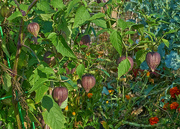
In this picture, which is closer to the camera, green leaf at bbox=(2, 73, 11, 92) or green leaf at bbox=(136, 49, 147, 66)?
green leaf at bbox=(136, 49, 147, 66)

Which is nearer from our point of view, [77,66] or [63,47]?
[63,47]

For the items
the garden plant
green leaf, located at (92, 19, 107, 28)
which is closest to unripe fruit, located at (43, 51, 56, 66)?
the garden plant

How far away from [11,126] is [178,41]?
177 cm

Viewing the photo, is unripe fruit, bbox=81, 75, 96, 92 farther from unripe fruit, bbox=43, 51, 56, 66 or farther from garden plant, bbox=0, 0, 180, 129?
unripe fruit, bbox=43, 51, 56, 66

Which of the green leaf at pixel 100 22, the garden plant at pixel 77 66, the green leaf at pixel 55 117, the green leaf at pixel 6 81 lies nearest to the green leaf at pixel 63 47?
the garden plant at pixel 77 66

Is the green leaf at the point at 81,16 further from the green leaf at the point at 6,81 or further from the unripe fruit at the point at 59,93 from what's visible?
the green leaf at the point at 6,81

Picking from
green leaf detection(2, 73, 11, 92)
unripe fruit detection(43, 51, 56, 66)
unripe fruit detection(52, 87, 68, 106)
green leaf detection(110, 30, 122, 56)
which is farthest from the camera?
green leaf detection(2, 73, 11, 92)

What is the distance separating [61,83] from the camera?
0.89 m

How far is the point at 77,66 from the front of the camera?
87 centimetres

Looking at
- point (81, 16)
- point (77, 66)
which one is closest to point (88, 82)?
point (77, 66)

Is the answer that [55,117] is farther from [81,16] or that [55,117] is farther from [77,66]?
[81,16]

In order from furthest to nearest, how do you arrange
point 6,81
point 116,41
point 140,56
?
point 6,81, point 140,56, point 116,41

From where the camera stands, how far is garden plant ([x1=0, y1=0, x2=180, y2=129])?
791 millimetres

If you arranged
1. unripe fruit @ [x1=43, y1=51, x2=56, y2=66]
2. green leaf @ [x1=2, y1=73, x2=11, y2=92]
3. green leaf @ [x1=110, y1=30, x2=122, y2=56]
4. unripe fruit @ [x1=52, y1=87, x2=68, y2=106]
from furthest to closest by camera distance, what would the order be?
green leaf @ [x1=2, y1=73, x2=11, y2=92] < unripe fruit @ [x1=43, y1=51, x2=56, y2=66] < unripe fruit @ [x1=52, y1=87, x2=68, y2=106] < green leaf @ [x1=110, y1=30, x2=122, y2=56]
